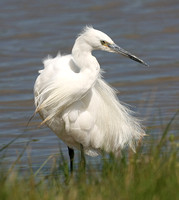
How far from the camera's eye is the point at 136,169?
470cm

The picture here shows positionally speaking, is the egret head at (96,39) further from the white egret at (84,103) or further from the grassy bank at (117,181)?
the grassy bank at (117,181)

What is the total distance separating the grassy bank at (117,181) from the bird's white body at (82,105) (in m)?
1.29

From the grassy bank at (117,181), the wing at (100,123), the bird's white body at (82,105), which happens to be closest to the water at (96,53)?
the wing at (100,123)

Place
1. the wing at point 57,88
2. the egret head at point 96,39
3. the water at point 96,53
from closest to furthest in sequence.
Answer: the egret head at point 96,39, the wing at point 57,88, the water at point 96,53

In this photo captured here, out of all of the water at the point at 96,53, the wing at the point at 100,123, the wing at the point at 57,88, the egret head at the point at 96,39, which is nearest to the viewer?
the egret head at the point at 96,39

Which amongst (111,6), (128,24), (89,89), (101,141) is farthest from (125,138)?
(111,6)

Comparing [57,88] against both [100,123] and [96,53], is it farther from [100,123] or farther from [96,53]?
[96,53]

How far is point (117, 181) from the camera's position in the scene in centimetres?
452

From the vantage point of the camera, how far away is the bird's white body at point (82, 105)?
6246 mm

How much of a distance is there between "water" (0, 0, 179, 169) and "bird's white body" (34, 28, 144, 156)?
1.28 ft

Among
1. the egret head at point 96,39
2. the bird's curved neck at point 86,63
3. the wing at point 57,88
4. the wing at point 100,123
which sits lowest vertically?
the wing at point 100,123

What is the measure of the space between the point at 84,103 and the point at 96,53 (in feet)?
18.7

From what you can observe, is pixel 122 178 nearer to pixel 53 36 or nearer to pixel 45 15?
pixel 53 36

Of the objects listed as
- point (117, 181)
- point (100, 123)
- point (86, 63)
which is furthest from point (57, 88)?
point (117, 181)
